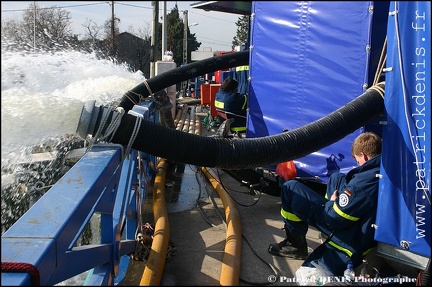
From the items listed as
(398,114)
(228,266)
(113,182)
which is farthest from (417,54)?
(113,182)

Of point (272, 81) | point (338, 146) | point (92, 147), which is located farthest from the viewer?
point (272, 81)

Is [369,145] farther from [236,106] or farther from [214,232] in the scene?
[236,106]

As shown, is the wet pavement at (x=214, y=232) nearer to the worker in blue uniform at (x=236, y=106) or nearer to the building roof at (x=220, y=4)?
the worker in blue uniform at (x=236, y=106)

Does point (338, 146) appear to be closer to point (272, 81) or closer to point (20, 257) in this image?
point (272, 81)

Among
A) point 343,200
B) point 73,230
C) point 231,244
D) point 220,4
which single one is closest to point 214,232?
point 231,244

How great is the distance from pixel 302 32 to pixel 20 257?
2.98 meters

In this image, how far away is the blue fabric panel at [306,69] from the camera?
11.1ft

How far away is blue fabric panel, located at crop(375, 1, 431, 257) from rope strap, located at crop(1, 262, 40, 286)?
5.79 feet

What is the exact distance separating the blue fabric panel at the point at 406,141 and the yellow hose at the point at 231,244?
90 centimetres

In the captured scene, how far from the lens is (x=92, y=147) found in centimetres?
290

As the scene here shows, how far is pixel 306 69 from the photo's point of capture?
3799 mm

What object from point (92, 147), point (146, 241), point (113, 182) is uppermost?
point (92, 147)

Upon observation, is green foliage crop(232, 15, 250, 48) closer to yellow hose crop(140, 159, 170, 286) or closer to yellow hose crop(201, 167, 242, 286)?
yellow hose crop(201, 167, 242, 286)

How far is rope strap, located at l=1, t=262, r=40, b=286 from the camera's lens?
144 cm
